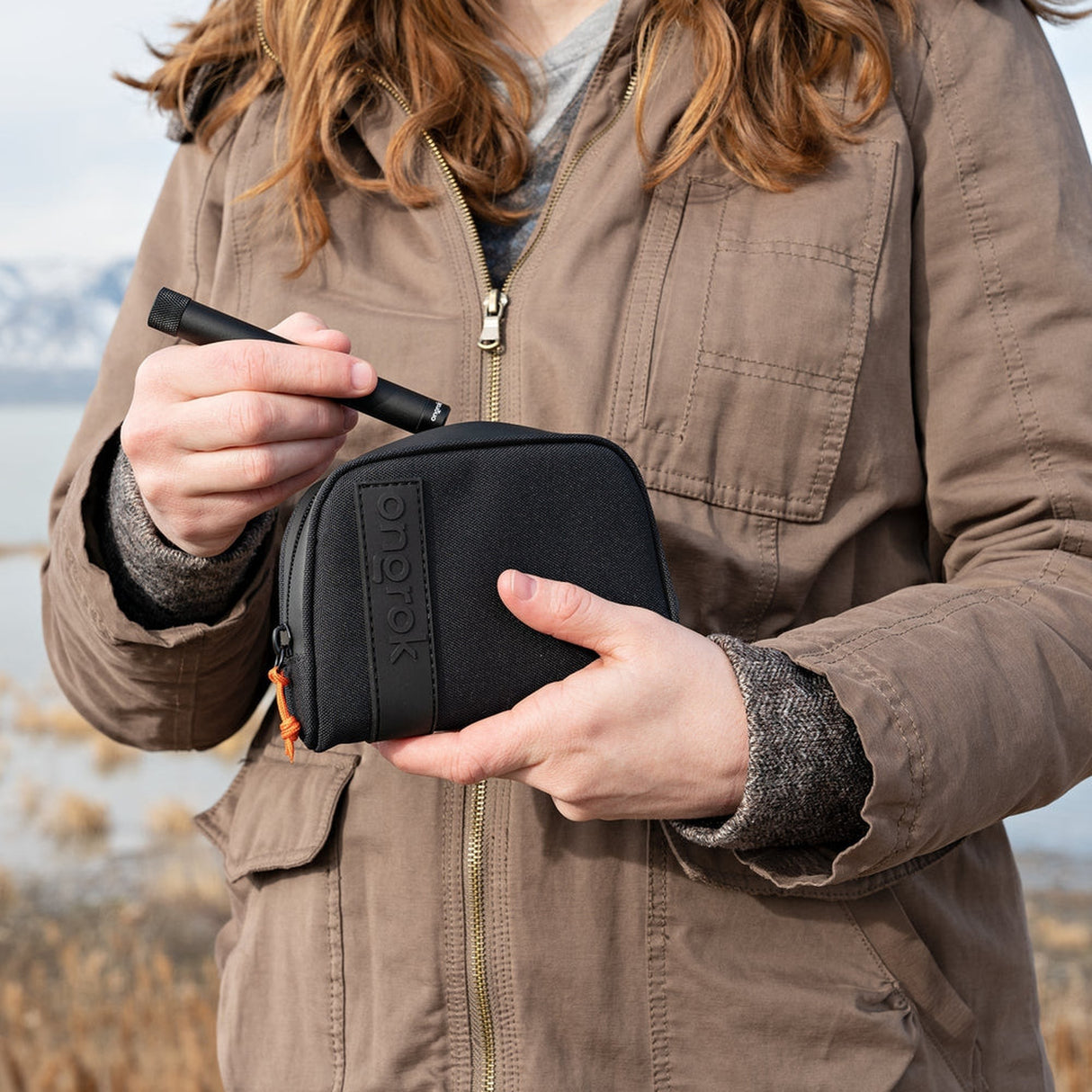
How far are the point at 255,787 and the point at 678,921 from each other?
0.47 m

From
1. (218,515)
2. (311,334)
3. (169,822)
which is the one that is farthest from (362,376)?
(169,822)

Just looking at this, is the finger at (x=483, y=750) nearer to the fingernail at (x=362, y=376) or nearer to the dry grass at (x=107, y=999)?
the fingernail at (x=362, y=376)

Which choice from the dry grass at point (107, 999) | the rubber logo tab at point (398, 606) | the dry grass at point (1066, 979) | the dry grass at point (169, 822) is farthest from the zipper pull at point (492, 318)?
the dry grass at point (169, 822)

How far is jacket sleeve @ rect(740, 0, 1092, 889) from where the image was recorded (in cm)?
89

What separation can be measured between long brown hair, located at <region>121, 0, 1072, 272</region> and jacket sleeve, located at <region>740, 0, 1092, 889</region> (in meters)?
0.10

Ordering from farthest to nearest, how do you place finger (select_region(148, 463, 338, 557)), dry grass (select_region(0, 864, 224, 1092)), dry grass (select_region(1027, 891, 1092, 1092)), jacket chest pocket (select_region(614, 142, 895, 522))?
dry grass (select_region(1027, 891, 1092, 1092)) < dry grass (select_region(0, 864, 224, 1092)) < jacket chest pocket (select_region(614, 142, 895, 522)) < finger (select_region(148, 463, 338, 557))

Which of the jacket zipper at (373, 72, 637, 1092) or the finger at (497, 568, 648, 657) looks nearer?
the finger at (497, 568, 648, 657)

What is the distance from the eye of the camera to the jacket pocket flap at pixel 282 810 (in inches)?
42.0

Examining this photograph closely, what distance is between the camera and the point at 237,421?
0.86 m

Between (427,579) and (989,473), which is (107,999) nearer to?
(427,579)

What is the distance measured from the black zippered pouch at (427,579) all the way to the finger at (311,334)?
11 cm

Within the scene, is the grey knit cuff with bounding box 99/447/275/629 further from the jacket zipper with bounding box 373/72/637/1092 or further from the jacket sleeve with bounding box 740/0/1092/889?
the jacket sleeve with bounding box 740/0/1092/889

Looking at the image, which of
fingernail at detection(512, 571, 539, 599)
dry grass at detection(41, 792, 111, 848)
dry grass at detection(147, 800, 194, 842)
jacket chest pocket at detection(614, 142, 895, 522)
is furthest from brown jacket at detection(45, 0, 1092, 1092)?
dry grass at detection(41, 792, 111, 848)

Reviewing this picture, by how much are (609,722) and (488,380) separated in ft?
1.35
